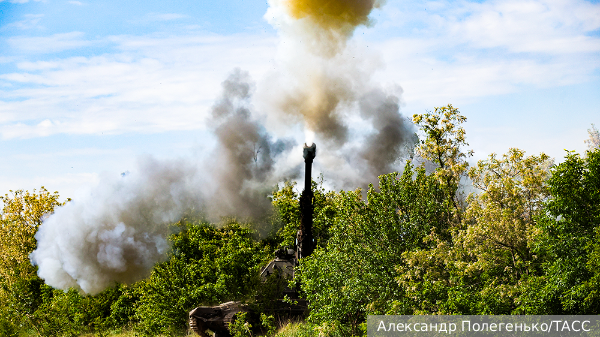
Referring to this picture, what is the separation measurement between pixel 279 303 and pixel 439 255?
1023cm

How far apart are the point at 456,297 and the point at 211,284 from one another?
11.8m

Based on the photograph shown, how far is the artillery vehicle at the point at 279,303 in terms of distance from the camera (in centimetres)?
1983

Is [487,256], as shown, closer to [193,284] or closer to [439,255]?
[439,255]

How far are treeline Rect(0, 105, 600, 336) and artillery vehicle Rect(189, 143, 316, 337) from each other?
34.9 inches

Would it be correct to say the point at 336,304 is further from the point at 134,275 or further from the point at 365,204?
the point at 134,275

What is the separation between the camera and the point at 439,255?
44.8ft

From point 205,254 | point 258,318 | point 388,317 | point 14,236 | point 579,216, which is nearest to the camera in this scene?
point 579,216

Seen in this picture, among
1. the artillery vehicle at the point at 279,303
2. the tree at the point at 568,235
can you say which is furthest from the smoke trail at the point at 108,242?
the tree at the point at 568,235

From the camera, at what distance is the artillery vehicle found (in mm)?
19828

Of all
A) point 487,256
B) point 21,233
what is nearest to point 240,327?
point 487,256

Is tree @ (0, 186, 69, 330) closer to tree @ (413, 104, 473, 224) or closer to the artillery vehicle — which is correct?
the artillery vehicle

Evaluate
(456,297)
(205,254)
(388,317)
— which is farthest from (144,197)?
(456,297)

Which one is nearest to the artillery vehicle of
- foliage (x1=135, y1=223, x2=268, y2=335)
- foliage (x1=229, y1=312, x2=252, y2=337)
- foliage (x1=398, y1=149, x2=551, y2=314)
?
foliage (x1=229, y1=312, x2=252, y2=337)

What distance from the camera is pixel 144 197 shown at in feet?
59.2
